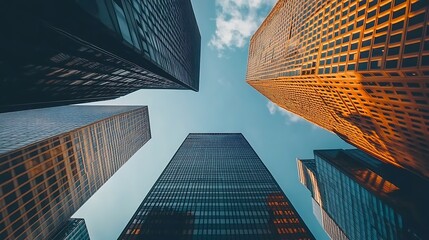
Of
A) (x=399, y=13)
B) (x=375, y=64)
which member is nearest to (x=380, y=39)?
(x=375, y=64)

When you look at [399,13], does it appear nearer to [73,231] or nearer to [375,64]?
[375,64]

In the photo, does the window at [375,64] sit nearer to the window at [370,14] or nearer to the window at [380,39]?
the window at [380,39]

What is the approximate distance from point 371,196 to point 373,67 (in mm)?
41472

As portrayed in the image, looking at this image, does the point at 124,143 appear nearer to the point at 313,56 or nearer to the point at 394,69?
the point at 313,56

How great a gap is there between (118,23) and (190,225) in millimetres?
64401

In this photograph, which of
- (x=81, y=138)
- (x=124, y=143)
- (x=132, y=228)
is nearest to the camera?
(x=132, y=228)

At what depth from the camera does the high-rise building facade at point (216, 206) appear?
63.2 metres

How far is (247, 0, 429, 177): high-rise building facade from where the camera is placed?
29984mm

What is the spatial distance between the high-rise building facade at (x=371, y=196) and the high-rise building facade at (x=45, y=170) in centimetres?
7791

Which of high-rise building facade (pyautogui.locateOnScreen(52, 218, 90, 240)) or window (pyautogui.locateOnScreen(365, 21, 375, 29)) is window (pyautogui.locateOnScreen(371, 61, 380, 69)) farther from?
high-rise building facade (pyautogui.locateOnScreen(52, 218, 90, 240))

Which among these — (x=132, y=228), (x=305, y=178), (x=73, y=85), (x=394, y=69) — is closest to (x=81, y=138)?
(x=132, y=228)

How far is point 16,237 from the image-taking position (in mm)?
42562

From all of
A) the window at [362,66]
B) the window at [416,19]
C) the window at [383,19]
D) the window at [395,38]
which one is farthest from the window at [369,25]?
the window at [416,19]

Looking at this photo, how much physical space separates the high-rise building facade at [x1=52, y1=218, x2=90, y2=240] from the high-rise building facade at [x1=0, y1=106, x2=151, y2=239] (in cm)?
2304
